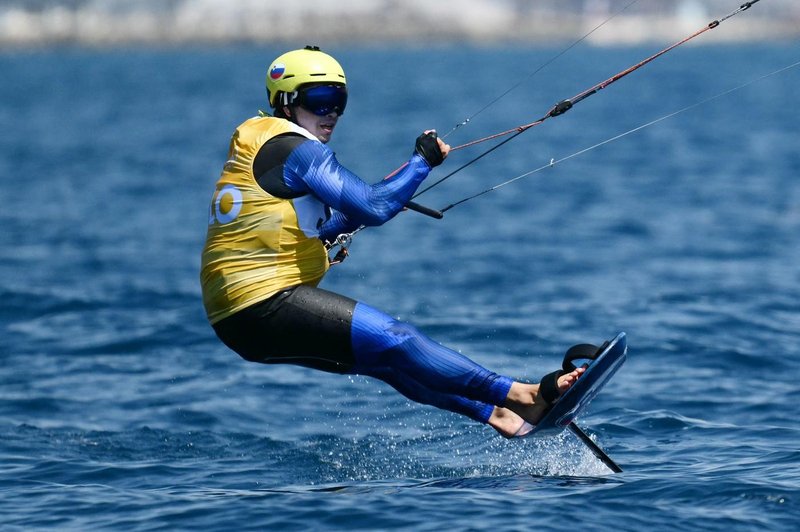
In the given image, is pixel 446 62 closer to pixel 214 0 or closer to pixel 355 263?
pixel 214 0

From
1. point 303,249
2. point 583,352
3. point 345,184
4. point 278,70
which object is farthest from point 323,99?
point 583,352

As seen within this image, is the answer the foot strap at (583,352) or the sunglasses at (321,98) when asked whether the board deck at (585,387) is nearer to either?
the foot strap at (583,352)

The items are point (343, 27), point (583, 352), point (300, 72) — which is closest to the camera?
point (300, 72)

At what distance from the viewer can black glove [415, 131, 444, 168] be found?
7.51 meters

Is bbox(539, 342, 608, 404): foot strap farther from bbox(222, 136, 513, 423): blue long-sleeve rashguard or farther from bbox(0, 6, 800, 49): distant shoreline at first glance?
bbox(0, 6, 800, 49): distant shoreline

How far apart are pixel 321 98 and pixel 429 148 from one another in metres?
0.67

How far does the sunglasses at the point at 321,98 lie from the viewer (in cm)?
755

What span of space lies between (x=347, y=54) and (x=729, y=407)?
431 ft

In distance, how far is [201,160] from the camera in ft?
118

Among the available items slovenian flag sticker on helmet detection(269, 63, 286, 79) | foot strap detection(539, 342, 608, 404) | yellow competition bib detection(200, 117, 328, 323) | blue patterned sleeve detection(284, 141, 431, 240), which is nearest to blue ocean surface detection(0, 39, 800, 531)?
foot strap detection(539, 342, 608, 404)

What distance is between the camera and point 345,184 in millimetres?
7277

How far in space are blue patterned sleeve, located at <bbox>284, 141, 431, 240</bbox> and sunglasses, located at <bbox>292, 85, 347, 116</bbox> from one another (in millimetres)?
293

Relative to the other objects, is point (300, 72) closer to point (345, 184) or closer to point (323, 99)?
point (323, 99)

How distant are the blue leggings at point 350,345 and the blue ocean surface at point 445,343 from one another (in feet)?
2.03
